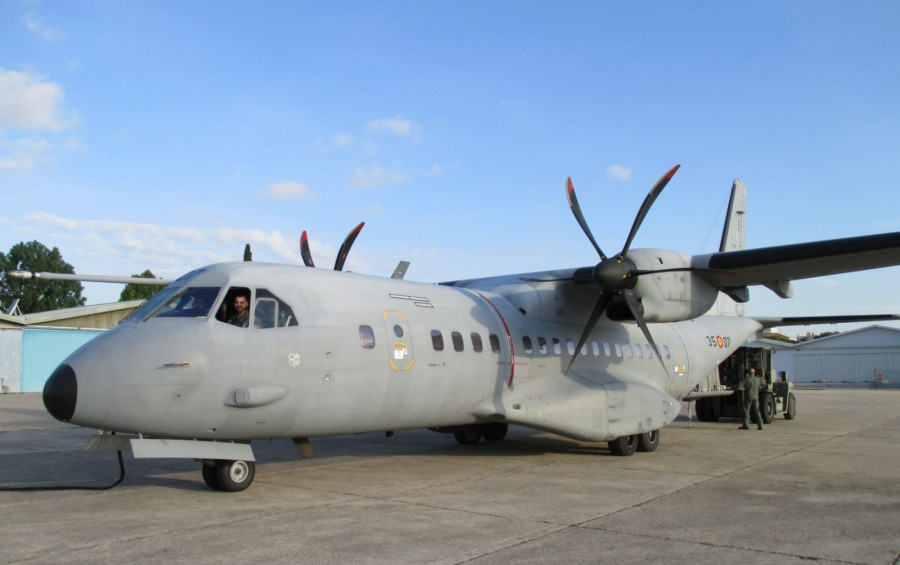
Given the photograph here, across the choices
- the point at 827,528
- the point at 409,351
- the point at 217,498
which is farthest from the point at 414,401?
the point at 827,528

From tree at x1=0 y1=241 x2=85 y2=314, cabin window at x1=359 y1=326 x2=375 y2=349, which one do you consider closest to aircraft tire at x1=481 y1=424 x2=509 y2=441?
cabin window at x1=359 y1=326 x2=375 y2=349

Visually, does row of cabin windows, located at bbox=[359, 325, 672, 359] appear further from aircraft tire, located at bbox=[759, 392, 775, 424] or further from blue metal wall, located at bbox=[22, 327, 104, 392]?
blue metal wall, located at bbox=[22, 327, 104, 392]

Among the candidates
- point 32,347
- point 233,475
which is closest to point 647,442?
point 233,475

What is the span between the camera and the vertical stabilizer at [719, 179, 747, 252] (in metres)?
18.4

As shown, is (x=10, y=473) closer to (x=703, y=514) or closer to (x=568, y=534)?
(x=568, y=534)

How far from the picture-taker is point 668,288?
509 inches

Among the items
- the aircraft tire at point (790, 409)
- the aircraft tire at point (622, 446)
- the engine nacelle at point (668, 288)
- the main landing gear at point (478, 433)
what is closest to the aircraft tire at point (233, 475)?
the main landing gear at point (478, 433)

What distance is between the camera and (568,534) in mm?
6762

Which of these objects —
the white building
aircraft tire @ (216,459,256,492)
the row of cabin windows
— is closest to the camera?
aircraft tire @ (216,459,256,492)

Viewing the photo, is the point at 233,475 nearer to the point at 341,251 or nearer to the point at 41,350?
the point at 341,251

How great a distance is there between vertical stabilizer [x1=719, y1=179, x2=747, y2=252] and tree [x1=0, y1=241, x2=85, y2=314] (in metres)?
74.8

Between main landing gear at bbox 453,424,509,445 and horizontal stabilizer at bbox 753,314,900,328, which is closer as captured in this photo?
main landing gear at bbox 453,424,509,445

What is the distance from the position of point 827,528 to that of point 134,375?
7.30 meters

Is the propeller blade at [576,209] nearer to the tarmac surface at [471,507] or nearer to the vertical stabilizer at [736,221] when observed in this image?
the tarmac surface at [471,507]
